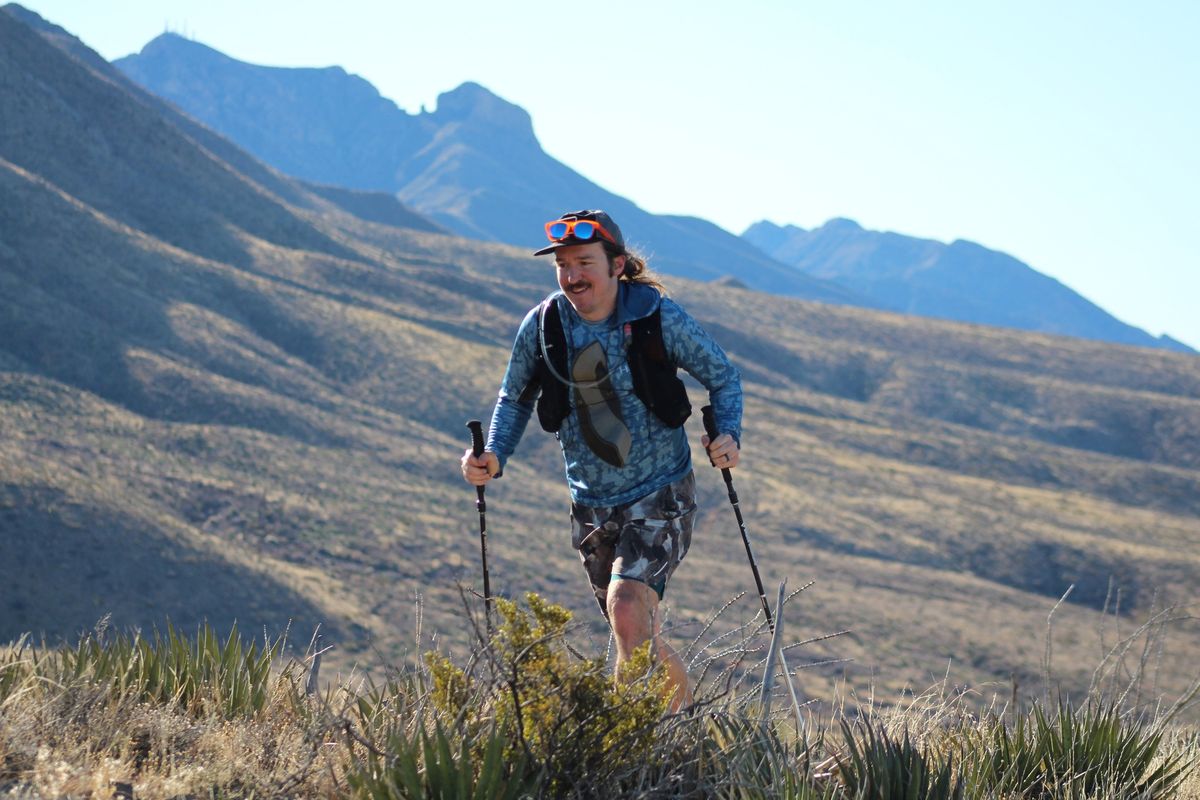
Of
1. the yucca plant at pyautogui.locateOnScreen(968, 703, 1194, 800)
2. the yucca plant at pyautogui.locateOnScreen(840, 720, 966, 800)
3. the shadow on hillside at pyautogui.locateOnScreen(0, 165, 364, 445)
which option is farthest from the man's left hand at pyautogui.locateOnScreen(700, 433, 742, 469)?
the shadow on hillside at pyautogui.locateOnScreen(0, 165, 364, 445)

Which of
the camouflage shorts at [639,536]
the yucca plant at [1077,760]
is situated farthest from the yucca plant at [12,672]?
the yucca plant at [1077,760]

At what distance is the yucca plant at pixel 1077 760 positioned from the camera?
13.4ft

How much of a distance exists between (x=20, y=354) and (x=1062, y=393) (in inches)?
2057

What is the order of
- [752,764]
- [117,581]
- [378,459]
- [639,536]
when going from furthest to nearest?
[378,459] → [117,581] → [639,536] → [752,764]

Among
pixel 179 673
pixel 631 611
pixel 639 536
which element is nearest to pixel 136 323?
pixel 179 673

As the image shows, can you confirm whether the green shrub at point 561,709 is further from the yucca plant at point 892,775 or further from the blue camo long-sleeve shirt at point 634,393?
the blue camo long-sleeve shirt at point 634,393

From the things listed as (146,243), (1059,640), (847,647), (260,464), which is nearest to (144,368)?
(260,464)

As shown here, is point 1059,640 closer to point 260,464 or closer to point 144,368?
point 260,464

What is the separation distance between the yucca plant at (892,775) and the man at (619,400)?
897mm

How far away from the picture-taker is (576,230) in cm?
423

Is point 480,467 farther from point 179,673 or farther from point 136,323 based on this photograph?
point 136,323

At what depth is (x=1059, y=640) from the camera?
108 feet

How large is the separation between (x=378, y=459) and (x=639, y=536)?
33569 millimetres

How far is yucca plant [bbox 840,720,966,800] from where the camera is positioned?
340 cm
